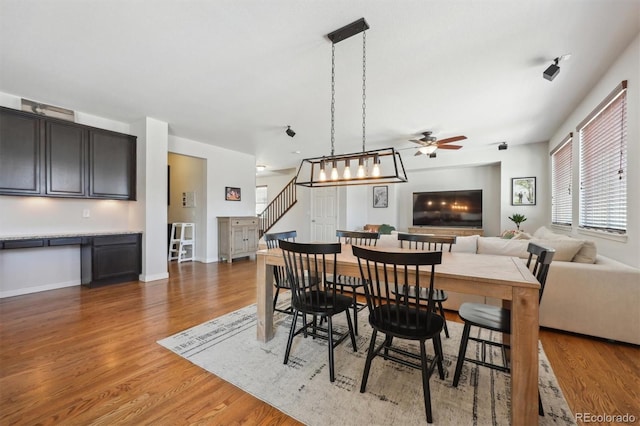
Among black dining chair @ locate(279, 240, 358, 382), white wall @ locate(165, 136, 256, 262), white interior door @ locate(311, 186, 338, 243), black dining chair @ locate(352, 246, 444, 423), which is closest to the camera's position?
black dining chair @ locate(352, 246, 444, 423)

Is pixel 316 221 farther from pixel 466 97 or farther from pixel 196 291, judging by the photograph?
pixel 466 97

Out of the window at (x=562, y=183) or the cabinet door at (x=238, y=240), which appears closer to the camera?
the window at (x=562, y=183)

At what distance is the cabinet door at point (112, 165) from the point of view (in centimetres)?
396

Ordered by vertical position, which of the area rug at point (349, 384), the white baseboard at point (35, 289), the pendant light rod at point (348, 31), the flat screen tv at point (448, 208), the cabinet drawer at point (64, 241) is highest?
the pendant light rod at point (348, 31)

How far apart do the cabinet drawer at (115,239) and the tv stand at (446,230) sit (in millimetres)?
6026

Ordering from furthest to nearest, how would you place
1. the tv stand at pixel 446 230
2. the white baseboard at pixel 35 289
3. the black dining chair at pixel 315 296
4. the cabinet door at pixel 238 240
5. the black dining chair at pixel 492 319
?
the tv stand at pixel 446 230, the cabinet door at pixel 238 240, the white baseboard at pixel 35 289, the black dining chair at pixel 315 296, the black dining chair at pixel 492 319

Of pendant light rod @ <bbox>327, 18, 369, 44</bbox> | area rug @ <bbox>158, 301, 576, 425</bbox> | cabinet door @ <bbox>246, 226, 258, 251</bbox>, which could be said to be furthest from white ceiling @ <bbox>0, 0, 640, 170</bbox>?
cabinet door @ <bbox>246, 226, 258, 251</bbox>

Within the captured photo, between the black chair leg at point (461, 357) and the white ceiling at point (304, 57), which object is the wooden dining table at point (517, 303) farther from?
the white ceiling at point (304, 57)

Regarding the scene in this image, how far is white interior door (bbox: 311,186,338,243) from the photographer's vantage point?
24.7 ft

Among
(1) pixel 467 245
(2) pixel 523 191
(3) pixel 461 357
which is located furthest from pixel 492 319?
(2) pixel 523 191

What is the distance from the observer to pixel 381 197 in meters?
7.70

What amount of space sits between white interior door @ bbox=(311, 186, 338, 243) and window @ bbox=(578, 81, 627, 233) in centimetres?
489

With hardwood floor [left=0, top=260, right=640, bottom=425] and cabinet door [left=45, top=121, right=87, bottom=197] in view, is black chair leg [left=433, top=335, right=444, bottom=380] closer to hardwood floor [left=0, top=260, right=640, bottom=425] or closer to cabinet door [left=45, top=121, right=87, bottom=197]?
hardwood floor [left=0, top=260, right=640, bottom=425]

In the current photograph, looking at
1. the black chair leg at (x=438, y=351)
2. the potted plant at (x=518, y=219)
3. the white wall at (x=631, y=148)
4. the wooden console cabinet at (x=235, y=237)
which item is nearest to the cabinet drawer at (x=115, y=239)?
the wooden console cabinet at (x=235, y=237)
